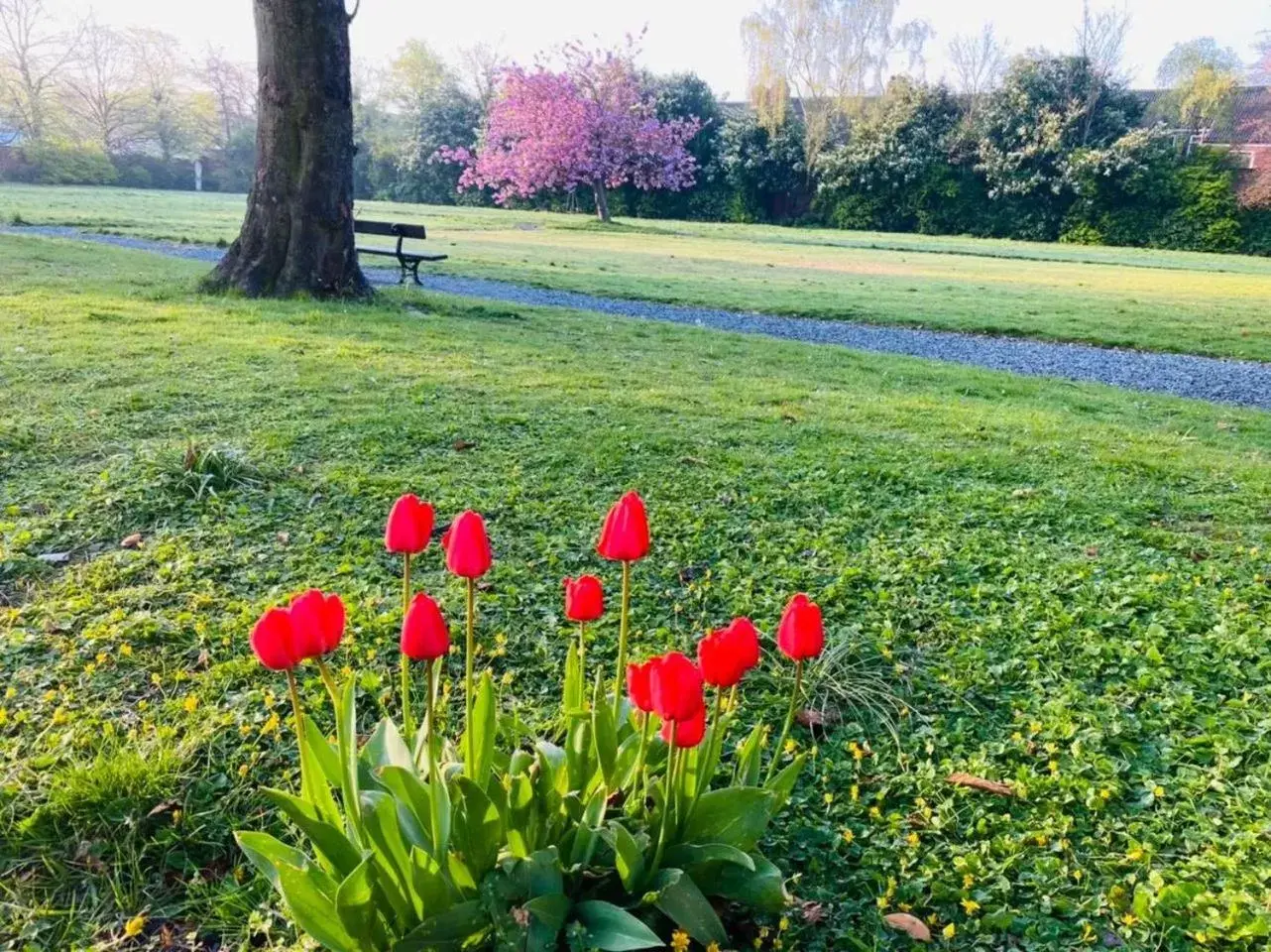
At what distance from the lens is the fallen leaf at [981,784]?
2143 millimetres

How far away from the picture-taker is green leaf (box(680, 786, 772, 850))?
1.63m

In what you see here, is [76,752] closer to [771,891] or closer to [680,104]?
[771,891]

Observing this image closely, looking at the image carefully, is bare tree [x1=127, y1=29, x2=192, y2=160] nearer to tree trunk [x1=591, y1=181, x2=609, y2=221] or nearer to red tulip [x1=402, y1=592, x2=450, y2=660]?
tree trunk [x1=591, y1=181, x2=609, y2=221]

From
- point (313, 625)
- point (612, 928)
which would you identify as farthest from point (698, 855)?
point (313, 625)

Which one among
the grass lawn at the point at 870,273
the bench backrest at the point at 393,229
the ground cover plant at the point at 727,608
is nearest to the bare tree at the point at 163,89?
the grass lawn at the point at 870,273

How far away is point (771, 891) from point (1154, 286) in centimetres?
1823

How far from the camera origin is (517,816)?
5.13 ft

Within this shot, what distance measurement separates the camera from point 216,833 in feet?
6.42

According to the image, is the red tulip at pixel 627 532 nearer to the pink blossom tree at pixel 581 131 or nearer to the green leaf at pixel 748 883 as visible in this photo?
the green leaf at pixel 748 883

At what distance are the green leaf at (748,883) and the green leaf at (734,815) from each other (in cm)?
7

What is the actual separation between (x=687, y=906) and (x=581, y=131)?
33.5m

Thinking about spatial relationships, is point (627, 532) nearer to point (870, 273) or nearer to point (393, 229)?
point (393, 229)

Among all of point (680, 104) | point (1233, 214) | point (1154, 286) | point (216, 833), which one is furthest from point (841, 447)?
point (680, 104)

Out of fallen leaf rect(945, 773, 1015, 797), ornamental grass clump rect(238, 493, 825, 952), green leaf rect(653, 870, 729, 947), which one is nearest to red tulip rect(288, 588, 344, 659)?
ornamental grass clump rect(238, 493, 825, 952)
